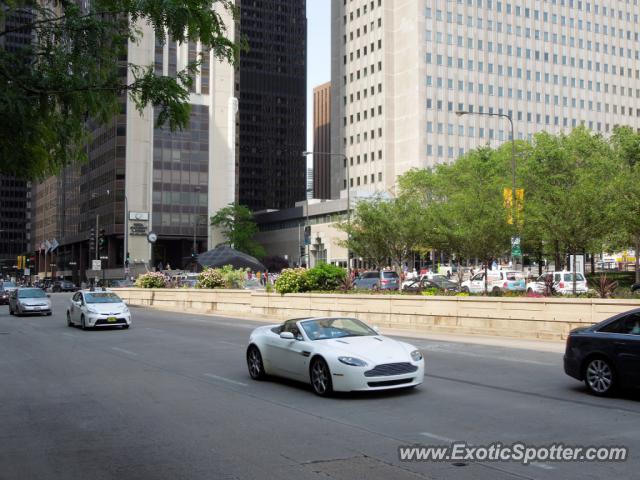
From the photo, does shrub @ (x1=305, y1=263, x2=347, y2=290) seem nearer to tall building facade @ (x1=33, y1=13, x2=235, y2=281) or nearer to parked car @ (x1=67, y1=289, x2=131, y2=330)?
parked car @ (x1=67, y1=289, x2=131, y2=330)

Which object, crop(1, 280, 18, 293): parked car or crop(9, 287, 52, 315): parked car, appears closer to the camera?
crop(9, 287, 52, 315): parked car

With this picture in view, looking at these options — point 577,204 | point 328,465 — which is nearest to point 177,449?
point 328,465

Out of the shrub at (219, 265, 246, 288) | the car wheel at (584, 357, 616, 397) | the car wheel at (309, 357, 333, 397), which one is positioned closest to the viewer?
the car wheel at (584, 357, 616, 397)

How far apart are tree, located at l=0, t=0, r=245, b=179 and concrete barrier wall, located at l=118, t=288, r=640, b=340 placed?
14531 mm

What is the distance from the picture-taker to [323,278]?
A: 107 feet

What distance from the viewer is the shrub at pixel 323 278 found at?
1277 inches

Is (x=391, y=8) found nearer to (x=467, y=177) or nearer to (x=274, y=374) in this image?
(x=467, y=177)

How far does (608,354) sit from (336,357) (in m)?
4.11

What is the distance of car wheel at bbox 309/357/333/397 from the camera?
1120 cm

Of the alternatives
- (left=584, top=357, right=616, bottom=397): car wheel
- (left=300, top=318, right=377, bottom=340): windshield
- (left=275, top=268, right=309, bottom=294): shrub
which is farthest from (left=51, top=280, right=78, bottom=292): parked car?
(left=584, top=357, right=616, bottom=397): car wheel

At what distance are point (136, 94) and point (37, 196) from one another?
186 metres

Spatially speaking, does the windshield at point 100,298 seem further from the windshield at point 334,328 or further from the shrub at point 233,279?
the windshield at point 334,328

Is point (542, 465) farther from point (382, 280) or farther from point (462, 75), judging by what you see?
point (462, 75)

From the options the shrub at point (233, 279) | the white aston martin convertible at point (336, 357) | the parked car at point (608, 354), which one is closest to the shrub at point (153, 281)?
the shrub at point (233, 279)
